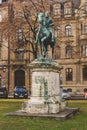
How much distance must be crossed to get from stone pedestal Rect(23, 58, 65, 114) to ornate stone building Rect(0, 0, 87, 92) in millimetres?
40949

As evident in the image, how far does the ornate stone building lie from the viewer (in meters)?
64.9

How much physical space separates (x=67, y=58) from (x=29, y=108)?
154 feet

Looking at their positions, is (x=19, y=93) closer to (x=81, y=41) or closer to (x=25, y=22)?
(x=25, y=22)

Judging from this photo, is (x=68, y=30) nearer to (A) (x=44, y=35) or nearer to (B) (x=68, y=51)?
(B) (x=68, y=51)

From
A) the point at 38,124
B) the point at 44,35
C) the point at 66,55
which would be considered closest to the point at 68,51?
the point at 66,55

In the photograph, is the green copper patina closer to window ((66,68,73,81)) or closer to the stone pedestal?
the stone pedestal


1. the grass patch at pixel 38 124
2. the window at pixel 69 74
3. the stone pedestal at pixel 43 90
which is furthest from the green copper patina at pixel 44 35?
the window at pixel 69 74

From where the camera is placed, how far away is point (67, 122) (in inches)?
691

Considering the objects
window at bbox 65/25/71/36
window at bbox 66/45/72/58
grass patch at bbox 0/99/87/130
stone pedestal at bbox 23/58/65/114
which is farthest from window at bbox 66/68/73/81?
grass patch at bbox 0/99/87/130

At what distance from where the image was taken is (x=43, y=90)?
2044cm

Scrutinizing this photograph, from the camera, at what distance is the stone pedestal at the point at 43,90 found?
20.1m

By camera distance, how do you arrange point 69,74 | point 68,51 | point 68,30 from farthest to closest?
point 68,30 → point 68,51 → point 69,74

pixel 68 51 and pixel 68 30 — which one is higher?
pixel 68 30

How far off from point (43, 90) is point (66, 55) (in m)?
47.3
